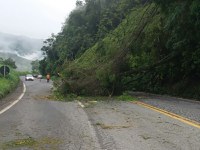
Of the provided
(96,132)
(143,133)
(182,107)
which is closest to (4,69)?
(182,107)

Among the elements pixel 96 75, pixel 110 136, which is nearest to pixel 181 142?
pixel 110 136

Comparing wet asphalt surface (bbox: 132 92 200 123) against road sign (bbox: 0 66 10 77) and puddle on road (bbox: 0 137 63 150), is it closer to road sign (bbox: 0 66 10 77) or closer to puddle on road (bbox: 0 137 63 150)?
puddle on road (bbox: 0 137 63 150)

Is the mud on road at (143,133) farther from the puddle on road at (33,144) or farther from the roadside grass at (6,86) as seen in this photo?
the roadside grass at (6,86)

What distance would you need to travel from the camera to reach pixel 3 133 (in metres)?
8.39

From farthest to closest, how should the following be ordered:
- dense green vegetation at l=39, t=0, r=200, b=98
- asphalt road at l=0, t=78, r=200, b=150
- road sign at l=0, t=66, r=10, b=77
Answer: road sign at l=0, t=66, r=10, b=77
dense green vegetation at l=39, t=0, r=200, b=98
asphalt road at l=0, t=78, r=200, b=150

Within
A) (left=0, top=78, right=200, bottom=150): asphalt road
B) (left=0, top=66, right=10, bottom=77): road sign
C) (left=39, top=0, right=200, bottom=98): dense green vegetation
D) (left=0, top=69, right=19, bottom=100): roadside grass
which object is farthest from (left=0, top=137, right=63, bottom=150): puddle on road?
(left=0, top=66, right=10, bottom=77): road sign

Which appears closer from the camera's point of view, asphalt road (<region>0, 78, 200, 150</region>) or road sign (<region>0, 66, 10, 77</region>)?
asphalt road (<region>0, 78, 200, 150</region>)

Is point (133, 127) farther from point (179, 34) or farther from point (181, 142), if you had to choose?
point (179, 34)

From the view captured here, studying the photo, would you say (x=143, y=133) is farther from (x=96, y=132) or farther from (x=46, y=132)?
(x=46, y=132)

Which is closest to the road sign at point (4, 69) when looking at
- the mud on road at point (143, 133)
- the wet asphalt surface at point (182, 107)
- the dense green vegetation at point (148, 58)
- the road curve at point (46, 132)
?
the dense green vegetation at point (148, 58)

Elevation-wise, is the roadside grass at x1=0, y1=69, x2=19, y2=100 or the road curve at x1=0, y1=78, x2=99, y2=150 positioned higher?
the roadside grass at x1=0, y1=69, x2=19, y2=100

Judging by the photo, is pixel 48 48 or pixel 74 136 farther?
pixel 48 48

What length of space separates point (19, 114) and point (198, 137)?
6.49 m

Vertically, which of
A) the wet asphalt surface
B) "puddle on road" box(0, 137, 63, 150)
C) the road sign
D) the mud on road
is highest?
the road sign
